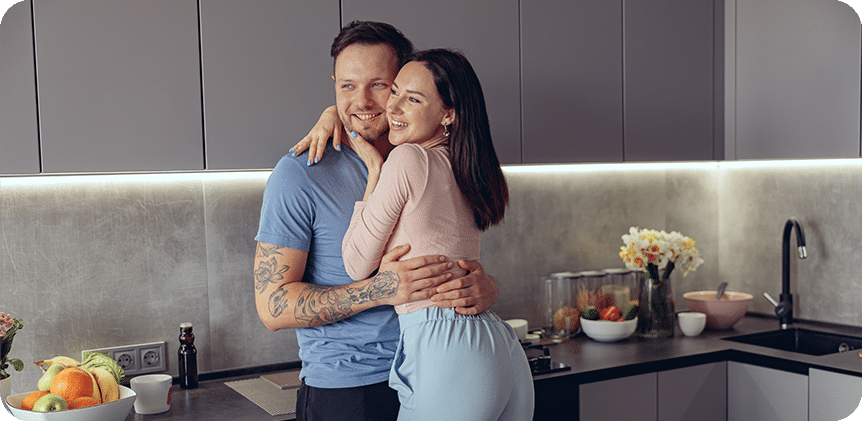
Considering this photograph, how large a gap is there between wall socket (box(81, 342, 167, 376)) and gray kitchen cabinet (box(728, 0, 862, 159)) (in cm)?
227

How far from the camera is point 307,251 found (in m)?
1.68

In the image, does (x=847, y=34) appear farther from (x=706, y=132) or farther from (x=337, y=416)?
(x=337, y=416)

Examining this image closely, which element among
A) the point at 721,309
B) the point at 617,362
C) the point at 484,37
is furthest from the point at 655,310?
the point at 484,37

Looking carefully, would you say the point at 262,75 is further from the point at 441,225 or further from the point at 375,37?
the point at 441,225

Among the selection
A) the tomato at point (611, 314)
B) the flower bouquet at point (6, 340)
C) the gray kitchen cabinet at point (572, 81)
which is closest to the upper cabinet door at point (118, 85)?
the flower bouquet at point (6, 340)

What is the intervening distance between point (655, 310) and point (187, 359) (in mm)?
1669

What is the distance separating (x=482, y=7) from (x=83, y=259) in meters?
1.48

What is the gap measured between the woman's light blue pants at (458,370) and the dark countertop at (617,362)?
2.00ft

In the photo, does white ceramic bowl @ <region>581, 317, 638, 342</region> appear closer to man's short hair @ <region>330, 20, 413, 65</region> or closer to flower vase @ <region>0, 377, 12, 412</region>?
man's short hair @ <region>330, 20, 413, 65</region>

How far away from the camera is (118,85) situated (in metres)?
2.05

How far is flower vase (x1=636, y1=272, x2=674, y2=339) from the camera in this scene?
2.88 meters

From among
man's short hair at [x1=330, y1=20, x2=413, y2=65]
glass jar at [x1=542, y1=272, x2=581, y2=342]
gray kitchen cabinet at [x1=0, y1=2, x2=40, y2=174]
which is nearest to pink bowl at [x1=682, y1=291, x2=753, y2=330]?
glass jar at [x1=542, y1=272, x2=581, y2=342]

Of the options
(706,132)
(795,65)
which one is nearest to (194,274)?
(706,132)

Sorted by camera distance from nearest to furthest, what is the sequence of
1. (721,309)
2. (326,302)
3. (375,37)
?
1. (326,302)
2. (375,37)
3. (721,309)
